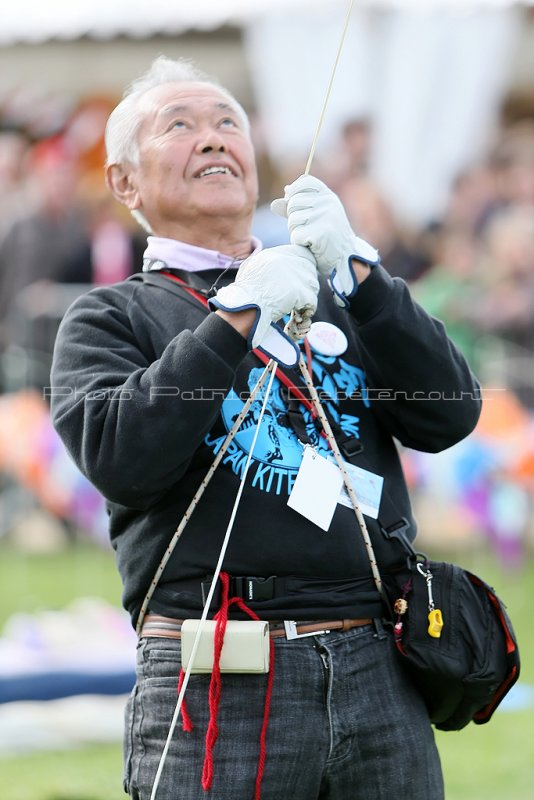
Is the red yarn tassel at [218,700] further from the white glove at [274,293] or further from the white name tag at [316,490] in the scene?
the white glove at [274,293]

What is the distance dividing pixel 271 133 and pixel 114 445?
837 cm

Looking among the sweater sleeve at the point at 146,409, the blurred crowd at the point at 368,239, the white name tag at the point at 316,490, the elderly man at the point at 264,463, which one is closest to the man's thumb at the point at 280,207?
the elderly man at the point at 264,463

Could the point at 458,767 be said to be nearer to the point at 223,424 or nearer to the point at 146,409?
the point at 223,424

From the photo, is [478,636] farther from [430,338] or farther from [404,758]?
[430,338]

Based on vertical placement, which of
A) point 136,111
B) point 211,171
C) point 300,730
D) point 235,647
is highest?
point 136,111

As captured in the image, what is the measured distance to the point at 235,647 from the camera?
2377 millimetres

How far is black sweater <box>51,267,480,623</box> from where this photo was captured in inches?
91.2

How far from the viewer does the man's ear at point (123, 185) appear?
2.84 m

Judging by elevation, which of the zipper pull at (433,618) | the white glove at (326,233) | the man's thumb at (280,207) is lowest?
the zipper pull at (433,618)

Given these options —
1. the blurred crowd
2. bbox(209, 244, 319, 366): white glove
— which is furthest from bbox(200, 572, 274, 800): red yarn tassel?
the blurred crowd

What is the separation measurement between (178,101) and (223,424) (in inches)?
29.2

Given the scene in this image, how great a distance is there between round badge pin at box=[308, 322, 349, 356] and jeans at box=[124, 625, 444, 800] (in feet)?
1.86

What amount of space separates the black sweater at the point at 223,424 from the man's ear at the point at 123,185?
28 centimetres

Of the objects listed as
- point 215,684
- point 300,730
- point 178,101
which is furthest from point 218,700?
point 178,101
